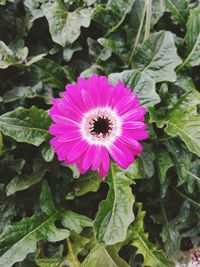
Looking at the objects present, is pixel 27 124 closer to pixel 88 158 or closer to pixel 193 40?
pixel 88 158

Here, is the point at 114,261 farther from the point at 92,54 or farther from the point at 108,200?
the point at 92,54

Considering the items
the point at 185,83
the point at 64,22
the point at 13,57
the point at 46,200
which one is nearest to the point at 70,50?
the point at 64,22

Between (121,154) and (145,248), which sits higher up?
(121,154)

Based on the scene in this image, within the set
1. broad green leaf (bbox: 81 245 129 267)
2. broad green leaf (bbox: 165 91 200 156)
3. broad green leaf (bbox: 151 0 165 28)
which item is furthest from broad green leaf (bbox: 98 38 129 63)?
broad green leaf (bbox: 81 245 129 267)

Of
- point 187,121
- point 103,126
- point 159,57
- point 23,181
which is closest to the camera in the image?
point 103,126

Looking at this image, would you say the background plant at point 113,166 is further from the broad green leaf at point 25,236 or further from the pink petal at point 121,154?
the pink petal at point 121,154

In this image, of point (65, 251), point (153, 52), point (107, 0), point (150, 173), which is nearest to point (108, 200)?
point (150, 173)
